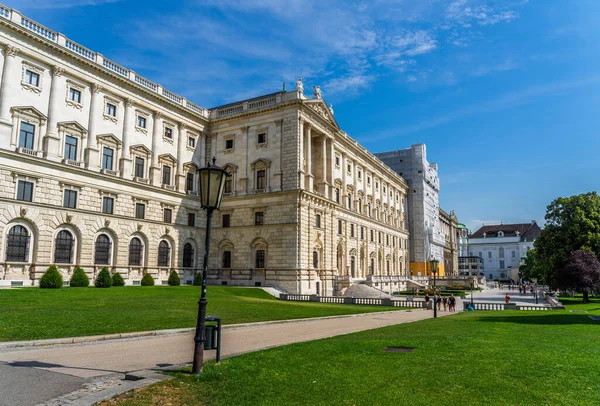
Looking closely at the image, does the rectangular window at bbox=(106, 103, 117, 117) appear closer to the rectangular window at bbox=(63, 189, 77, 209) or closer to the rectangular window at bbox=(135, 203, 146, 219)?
the rectangular window at bbox=(63, 189, 77, 209)

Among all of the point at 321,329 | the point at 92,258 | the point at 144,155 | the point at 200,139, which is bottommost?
the point at 321,329

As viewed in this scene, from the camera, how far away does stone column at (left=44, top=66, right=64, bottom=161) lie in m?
37.5

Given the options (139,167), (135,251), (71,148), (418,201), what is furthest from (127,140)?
(418,201)

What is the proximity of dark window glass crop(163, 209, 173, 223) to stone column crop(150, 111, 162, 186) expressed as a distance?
3.22 meters

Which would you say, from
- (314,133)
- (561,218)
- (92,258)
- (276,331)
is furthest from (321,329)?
(561,218)

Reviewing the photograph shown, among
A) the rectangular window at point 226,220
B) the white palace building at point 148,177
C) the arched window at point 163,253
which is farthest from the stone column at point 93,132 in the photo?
the rectangular window at point 226,220

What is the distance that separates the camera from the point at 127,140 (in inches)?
1772

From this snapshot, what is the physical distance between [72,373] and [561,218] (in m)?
59.0

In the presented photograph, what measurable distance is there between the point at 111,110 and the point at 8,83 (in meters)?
9.96

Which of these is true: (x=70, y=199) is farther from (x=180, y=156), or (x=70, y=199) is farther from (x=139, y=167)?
(x=180, y=156)

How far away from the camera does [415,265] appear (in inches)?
3937

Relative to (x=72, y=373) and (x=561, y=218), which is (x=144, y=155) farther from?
(x=561, y=218)

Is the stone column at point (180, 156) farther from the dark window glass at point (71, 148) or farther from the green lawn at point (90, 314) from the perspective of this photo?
the green lawn at point (90, 314)

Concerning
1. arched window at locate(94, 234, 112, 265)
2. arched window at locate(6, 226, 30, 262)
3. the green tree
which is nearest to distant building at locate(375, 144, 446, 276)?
the green tree
